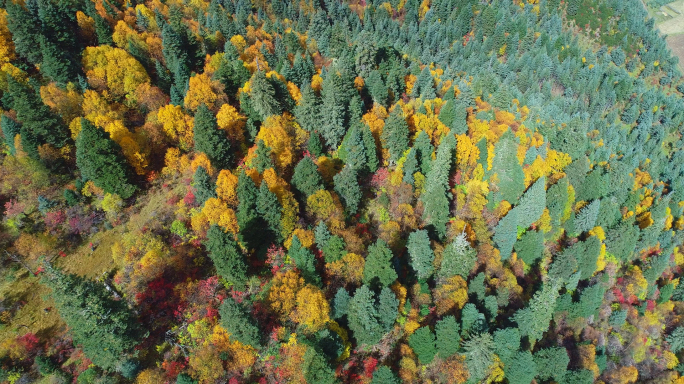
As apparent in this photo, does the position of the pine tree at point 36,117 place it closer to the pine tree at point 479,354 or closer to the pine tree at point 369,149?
the pine tree at point 369,149

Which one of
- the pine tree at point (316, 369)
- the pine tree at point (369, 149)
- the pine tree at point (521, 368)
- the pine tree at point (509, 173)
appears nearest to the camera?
the pine tree at point (316, 369)

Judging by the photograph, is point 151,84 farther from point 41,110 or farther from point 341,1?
point 341,1

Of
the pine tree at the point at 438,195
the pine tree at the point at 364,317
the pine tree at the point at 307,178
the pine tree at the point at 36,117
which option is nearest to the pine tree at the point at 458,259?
the pine tree at the point at 438,195

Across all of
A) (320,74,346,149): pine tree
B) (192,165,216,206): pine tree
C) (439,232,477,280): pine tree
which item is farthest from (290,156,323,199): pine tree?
(439,232,477,280): pine tree

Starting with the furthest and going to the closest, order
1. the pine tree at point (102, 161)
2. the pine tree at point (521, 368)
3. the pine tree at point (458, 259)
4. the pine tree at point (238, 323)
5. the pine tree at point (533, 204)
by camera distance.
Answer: the pine tree at point (533, 204) → the pine tree at point (102, 161) → the pine tree at point (458, 259) → the pine tree at point (521, 368) → the pine tree at point (238, 323)

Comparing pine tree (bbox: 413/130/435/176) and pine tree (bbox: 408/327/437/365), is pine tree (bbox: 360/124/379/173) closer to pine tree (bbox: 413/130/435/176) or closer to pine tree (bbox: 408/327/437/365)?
pine tree (bbox: 413/130/435/176)

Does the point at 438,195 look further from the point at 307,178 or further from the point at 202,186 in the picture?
the point at 202,186

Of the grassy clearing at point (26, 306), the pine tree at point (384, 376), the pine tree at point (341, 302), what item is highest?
the pine tree at point (341, 302)

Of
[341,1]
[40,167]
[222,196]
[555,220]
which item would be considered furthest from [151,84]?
[341,1]
